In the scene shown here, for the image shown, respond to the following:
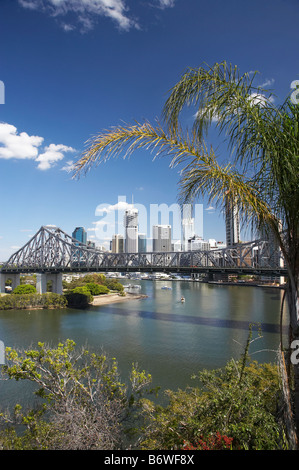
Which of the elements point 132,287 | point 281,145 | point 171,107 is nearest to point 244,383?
point 281,145

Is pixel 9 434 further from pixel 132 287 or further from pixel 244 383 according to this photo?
pixel 132 287

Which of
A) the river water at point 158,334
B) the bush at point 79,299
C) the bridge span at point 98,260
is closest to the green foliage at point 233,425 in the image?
the river water at point 158,334

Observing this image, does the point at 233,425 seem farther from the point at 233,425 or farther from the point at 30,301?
the point at 30,301

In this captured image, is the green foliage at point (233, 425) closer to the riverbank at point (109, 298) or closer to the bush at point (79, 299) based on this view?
the bush at point (79, 299)

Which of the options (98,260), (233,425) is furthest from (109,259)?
(233,425)

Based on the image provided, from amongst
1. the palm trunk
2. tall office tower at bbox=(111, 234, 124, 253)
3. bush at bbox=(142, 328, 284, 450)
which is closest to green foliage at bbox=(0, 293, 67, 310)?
bush at bbox=(142, 328, 284, 450)
